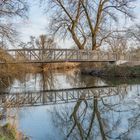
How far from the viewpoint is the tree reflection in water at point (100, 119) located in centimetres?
1127

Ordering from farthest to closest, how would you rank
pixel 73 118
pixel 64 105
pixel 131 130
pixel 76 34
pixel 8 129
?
pixel 76 34
pixel 64 105
pixel 73 118
pixel 131 130
pixel 8 129

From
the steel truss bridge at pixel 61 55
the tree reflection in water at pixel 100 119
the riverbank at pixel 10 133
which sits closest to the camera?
the riverbank at pixel 10 133

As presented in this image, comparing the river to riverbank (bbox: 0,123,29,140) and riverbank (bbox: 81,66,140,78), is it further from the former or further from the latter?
riverbank (bbox: 81,66,140,78)

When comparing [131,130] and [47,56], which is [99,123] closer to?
[131,130]

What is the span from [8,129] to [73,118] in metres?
4.41

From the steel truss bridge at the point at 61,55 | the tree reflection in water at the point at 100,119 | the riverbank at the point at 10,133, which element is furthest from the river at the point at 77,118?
the steel truss bridge at the point at 61,55

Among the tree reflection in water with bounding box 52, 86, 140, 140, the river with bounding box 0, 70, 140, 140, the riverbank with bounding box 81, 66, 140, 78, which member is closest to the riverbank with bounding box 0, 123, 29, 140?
the river with bounding box 0, 70, 140, 140

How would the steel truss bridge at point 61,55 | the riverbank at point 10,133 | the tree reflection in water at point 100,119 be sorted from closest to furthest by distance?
the riverbank at point 10,133
the tree reflection in water at point 100,119
the steel truss bridge at point 61,55

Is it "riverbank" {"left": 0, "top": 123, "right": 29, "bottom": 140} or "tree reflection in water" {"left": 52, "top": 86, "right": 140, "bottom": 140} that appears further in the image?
"tree reflection in water" {"left": 52, "top": 86, "right": 140, "bottom": 140}

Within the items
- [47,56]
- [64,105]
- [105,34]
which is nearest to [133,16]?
[105,34]

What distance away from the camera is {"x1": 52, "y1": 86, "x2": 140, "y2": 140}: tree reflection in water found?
1127 centimetres

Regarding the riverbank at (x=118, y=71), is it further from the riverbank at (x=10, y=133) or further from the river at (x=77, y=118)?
the riverbank at (x=10, y=133)

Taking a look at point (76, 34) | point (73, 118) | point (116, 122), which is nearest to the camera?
point (116, 122)

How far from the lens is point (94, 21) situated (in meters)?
38.7
